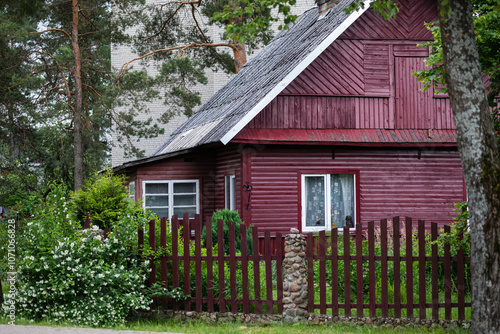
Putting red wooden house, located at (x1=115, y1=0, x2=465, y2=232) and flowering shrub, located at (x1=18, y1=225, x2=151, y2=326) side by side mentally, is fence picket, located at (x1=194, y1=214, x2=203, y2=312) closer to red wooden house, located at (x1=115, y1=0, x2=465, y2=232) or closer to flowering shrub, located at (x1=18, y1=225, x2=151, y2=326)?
flowering shrub, located at (x1=18, y1=225, x2=151, y2=326)

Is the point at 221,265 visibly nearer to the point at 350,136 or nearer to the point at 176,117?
the point at 350,136

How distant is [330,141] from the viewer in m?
16.0

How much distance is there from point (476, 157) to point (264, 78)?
35.3ft

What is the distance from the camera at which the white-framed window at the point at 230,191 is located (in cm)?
1745

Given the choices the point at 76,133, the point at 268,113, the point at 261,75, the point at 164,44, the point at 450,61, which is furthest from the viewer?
the point at 164,44

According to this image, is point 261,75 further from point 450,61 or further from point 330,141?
point 450,61

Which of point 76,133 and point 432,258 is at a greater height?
point 76,133

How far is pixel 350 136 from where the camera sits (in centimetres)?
1627

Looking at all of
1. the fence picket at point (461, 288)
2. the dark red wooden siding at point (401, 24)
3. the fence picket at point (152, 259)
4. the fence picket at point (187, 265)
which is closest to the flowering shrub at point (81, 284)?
the fence picket at point (152, 259)

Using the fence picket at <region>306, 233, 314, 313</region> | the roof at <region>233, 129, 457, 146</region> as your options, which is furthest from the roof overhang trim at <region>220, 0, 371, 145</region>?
the fence picket at <region>306, 233, 314, 313</region>

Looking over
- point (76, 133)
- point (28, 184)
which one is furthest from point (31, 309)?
point (28, 184)

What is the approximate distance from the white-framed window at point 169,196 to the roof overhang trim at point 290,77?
388 cm

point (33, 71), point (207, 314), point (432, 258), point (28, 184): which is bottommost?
point (207, 314)

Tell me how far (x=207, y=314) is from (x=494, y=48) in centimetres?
617
